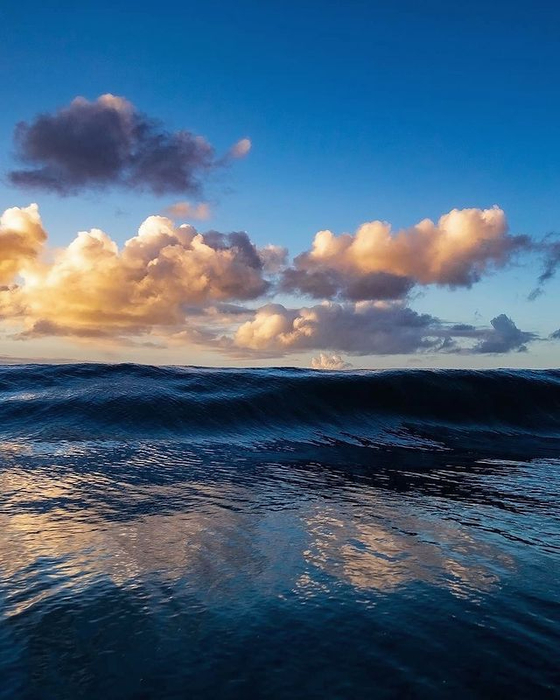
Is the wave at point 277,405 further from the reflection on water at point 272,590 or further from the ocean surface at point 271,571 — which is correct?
the reflection on water at point 272,590

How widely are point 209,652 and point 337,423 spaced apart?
1028 centimetres

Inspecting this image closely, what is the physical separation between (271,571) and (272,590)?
1.01 feet

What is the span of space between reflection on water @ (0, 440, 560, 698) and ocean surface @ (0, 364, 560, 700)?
1 centimetres

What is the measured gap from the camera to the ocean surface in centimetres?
239

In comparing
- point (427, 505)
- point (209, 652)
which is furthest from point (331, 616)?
point (427, 505)

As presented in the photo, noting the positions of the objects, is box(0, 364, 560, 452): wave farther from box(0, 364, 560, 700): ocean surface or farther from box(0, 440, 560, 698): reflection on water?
box(0, 440, 560, 698): reflection on water

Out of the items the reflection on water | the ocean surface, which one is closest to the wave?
the ocean surface

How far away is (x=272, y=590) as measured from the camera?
3227mm

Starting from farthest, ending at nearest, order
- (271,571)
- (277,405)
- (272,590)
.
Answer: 1. (277,405)
2. (271,571)
3. (272,590)

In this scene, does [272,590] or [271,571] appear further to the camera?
[271,571]

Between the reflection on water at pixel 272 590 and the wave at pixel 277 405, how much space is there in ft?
15.1

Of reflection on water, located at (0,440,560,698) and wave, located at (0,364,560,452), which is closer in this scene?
reflection on water, located at (0,440,560,698)

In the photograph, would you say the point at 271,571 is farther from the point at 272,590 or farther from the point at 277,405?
the point at 277,405

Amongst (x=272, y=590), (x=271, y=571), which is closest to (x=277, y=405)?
(x=271, y=571)
